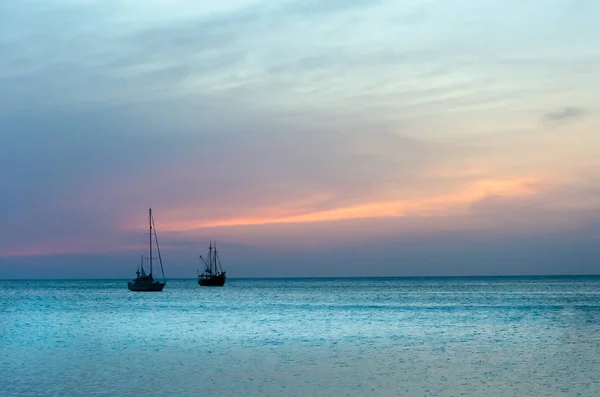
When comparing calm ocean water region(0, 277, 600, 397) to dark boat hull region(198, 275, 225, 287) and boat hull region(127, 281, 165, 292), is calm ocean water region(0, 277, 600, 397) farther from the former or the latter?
dark boat hull region(198, 275, 225, 287)

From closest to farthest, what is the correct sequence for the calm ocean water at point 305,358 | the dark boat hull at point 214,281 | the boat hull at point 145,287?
the calm ocean water at point 305,358, the boat hull at point 145,287, the dark boat hull at point 214,281

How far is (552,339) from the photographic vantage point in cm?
5397

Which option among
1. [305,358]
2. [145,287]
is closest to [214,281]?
[145,287]

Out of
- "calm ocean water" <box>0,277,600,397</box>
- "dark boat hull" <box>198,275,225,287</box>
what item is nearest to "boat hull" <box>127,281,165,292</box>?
"dark boat hull" <box>198,275,225,287</box>

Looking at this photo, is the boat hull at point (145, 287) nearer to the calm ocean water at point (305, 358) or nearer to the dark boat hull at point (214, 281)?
the dark boat hull at point (214, 281)

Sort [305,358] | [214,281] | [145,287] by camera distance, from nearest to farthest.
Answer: [305,358]
[145,287]
[214,281]

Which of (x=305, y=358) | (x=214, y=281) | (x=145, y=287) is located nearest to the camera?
(x=305, y=358)

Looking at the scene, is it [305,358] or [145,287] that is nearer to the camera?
[305,358]

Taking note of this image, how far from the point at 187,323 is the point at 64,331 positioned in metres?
11.7

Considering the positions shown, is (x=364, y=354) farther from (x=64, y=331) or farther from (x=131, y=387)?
(x=64, y=331)

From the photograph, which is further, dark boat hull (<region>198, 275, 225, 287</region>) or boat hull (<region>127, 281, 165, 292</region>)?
dark boat hull (<region>198, 275, 225, 287</region>)

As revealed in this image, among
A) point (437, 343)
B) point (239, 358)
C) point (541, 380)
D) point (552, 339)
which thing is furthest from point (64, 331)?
point (541, 380)

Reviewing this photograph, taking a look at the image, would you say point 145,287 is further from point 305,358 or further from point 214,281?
point 305,358

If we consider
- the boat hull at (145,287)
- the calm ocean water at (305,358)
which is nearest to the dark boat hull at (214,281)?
the boat hull at (145,287)
